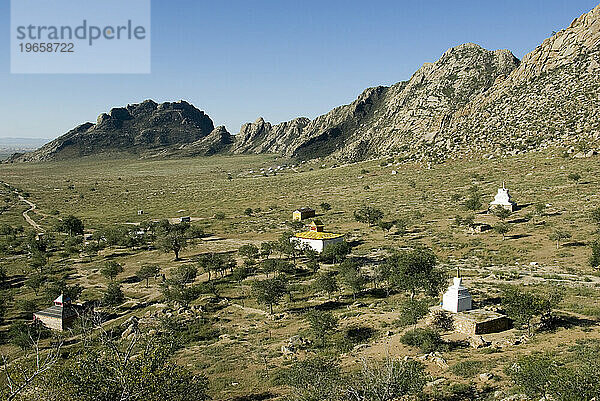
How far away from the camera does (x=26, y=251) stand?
5100 centimetres

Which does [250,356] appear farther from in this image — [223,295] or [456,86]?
[456,86]

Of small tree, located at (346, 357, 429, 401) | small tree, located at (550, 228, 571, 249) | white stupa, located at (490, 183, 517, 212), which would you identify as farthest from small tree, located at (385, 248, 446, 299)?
white stupa, located at (490, 183, 517, 212)

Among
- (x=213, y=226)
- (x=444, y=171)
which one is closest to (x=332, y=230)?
(x=213, y=226)

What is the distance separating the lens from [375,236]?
48.7m

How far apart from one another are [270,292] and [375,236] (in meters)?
22.3

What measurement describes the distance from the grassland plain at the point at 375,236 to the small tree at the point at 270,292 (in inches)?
31.6

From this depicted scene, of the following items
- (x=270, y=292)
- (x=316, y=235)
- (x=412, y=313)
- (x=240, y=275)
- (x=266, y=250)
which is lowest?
(x=240, y=275)

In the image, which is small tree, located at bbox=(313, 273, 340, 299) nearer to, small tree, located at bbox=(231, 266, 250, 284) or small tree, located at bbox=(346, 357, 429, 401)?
small tree, located at bbox=(231, 266, 250, 284)

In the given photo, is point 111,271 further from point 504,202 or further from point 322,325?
point 504,202

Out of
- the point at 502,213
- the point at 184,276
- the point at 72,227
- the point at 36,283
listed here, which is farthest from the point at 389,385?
the point at 72,227

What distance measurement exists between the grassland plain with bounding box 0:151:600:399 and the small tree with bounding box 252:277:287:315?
0.80 metres

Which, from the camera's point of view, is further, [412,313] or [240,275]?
[240,275]

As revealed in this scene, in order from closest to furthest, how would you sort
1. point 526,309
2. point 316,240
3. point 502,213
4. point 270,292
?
point 526,309 < point 270,292 < point 316,240 < point 502,213

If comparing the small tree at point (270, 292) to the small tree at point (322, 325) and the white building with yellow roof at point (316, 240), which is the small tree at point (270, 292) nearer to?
the small tree at point (322, 325)
